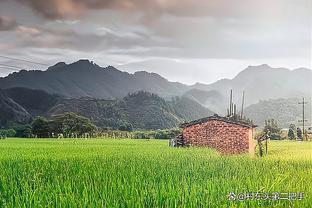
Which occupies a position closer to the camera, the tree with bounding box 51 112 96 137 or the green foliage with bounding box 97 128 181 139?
the tree with bounding box 51 112 96 137

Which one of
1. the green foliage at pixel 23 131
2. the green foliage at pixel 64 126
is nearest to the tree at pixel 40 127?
the green foliage at pixel 64 126

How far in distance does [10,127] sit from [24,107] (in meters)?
1.74

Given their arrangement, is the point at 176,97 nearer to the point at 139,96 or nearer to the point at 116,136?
the point at 139,96

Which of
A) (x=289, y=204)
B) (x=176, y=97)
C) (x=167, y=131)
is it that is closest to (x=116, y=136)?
(x=167, y=131)

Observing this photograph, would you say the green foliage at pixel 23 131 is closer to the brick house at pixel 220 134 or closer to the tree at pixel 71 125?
the tree at pixel 71 125

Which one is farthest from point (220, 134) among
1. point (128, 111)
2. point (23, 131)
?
point (23, 131)

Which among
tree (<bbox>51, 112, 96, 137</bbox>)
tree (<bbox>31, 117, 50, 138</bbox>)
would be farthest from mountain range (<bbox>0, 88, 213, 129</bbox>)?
tree (<bbox>31, 117, 50, 138</bbox>)

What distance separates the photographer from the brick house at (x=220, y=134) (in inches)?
580

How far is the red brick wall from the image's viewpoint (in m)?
14.7

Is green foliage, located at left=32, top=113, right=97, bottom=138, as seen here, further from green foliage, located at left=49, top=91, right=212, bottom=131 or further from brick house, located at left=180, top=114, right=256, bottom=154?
brick house, located at left=180, top=114, right=256, bottom=154

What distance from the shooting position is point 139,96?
31703 millimetres

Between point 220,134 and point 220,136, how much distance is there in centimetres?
6

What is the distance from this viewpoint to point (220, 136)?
1505cm

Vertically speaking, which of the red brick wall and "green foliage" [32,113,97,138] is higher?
"green foliage" [32,113,97,138]
